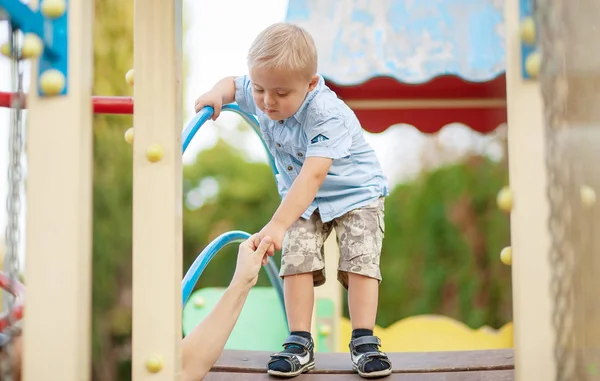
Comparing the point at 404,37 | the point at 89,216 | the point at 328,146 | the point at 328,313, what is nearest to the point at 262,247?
the point at 328,146

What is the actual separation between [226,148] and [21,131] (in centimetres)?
577

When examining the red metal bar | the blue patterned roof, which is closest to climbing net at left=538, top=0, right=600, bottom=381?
the red metal bar

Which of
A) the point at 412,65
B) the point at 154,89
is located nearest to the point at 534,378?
the point at 154,89

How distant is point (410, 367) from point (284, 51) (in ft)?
2.82

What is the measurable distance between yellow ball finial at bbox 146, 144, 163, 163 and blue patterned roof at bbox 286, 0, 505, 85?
2.34 meters

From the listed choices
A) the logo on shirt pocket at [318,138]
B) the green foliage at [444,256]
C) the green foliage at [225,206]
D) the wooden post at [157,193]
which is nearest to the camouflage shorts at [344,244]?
the logo on shirt pocket at [318,138]

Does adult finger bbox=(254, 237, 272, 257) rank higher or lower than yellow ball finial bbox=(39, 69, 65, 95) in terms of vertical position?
lower

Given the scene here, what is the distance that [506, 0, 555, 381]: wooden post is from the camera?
106cm

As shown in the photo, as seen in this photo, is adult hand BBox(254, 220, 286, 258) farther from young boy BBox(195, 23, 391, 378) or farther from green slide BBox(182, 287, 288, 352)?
green slide BBox(182, 287, 288, 352)

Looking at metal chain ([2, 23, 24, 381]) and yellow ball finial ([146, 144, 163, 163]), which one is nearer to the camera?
metal chain ([2, 23, 24, 381])

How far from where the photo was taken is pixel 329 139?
183cm

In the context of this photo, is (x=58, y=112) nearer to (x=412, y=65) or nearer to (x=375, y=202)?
(x=375, y=202)

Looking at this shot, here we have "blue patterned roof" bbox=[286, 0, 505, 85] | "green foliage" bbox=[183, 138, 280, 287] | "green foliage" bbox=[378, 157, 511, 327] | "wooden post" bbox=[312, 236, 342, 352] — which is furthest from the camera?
"green foliage" bbox=[183, 138, 280, 287]

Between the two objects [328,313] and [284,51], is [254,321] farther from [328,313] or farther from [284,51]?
[284,51]
